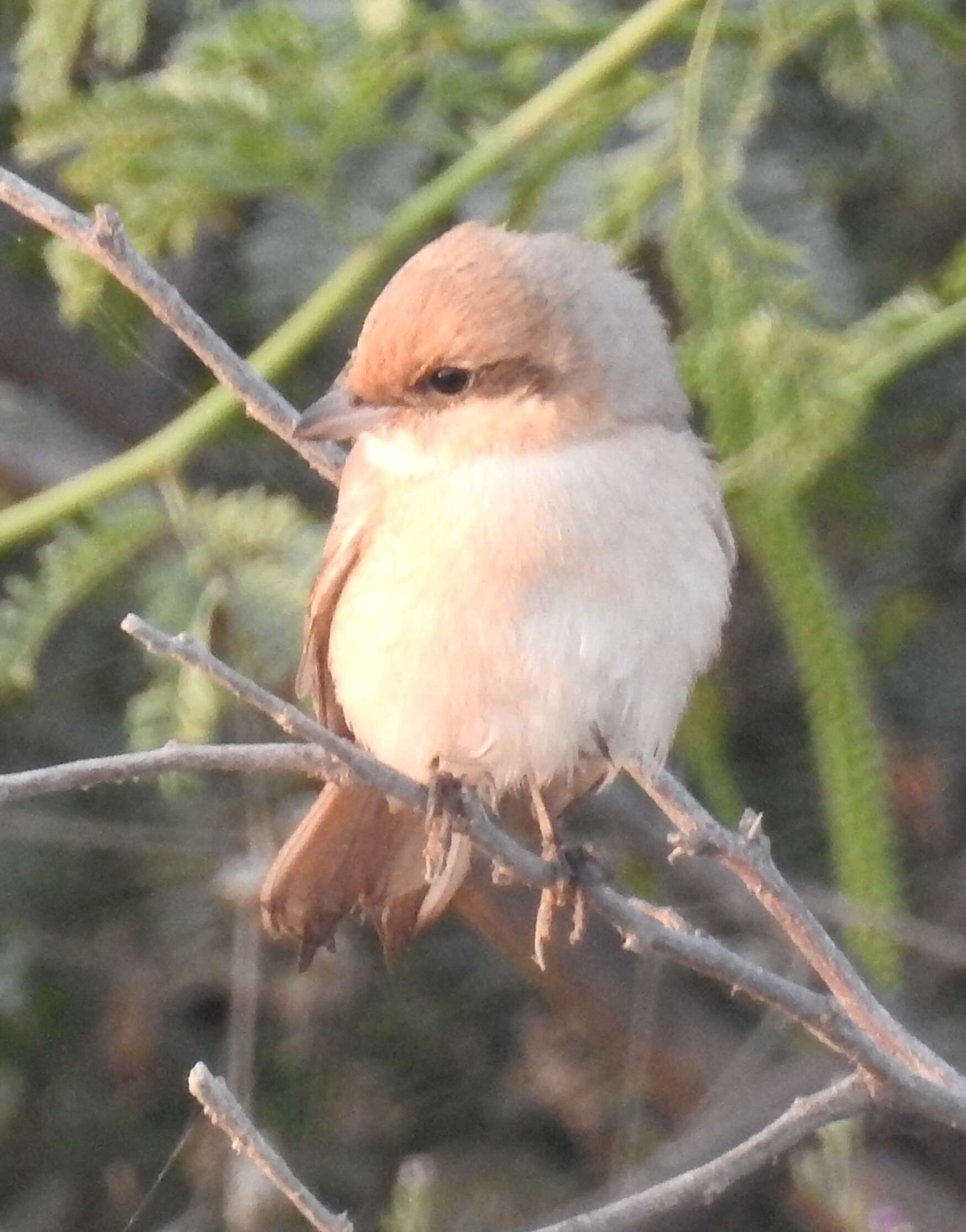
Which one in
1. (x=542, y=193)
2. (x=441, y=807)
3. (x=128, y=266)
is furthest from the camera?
(x=542, y=193)

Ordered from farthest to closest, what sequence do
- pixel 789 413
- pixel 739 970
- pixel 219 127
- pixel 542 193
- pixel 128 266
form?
pixel 542 193, pixel 219 127, pixel 789 413, pixel 128 266, pixel 739 970

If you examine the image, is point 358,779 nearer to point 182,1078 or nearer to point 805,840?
point 805,840

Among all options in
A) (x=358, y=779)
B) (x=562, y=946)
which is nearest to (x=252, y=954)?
(x=562, y=946)

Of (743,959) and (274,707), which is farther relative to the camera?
(743,959)

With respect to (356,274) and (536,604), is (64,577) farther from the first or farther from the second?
(536,604)

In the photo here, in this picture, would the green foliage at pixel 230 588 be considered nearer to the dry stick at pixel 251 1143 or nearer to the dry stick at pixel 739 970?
the dry stick at pixel 739 970

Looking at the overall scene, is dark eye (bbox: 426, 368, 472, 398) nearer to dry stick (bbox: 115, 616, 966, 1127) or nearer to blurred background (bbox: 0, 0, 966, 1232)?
blurred background (bbox: 0, 0, 966, 1232)

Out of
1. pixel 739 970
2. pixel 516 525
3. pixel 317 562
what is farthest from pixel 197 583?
pixel 739 970
